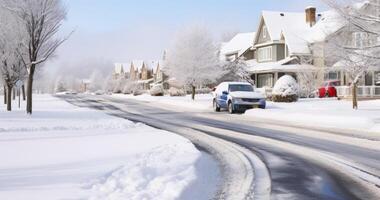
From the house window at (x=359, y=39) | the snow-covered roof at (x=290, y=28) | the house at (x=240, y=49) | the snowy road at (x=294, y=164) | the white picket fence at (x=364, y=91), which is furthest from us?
the house at (x=240, y=49)

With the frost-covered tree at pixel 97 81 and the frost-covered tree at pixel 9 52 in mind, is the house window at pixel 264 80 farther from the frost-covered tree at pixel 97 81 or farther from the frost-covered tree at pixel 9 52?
the frost-covered tree at pixel 97 81

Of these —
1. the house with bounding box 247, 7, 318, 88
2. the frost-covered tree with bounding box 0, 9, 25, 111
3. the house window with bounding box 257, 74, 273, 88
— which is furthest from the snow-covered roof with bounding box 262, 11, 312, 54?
the frost-covered tree with bounding box 0, 9, 25, 111

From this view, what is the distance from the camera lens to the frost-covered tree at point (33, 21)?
79.5 feet

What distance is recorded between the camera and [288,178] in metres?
8.52

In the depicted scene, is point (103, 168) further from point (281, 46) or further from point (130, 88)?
point (130, 88)

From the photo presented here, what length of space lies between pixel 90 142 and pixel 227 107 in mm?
17287

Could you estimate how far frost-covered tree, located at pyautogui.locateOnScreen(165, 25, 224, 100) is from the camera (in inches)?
1909

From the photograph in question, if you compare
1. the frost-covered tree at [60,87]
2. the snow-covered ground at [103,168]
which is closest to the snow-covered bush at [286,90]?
the snow-covered ground at [103,168]

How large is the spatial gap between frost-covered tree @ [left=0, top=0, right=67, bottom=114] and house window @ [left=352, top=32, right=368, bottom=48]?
572 inches

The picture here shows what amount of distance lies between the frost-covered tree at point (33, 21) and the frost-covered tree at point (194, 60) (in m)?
23.1

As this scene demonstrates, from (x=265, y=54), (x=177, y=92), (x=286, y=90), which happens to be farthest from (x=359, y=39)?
(x=177, y=92)

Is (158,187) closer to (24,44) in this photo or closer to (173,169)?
(173,169)

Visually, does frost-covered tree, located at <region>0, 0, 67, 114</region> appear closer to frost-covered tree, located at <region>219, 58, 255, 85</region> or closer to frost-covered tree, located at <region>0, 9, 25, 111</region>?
frost-covered tree, located at <region>0, 9, 25, 111</region>

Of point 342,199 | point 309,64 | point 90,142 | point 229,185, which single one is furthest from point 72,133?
point 309,64
